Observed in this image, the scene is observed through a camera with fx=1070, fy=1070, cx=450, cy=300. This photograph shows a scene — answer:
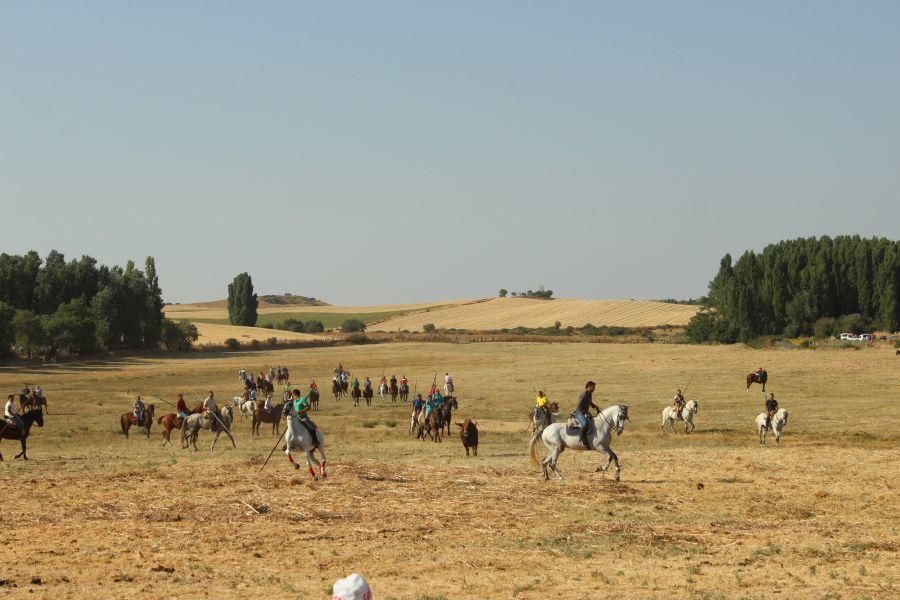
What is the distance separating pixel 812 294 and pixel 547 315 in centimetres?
5466

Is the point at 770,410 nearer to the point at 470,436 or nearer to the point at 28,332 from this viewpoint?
the point at 470,436

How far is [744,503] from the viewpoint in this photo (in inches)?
763

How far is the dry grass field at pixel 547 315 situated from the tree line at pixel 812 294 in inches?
1259

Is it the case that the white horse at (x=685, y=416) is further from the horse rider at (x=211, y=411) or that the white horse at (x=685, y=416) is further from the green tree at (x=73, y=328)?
the green tree at (x=73, y=328)

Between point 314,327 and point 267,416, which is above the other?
point 314,327

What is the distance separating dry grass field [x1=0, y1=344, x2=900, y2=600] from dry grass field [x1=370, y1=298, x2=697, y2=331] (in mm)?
105782

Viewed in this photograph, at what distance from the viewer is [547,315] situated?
152 m

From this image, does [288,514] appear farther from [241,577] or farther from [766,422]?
[766,422]

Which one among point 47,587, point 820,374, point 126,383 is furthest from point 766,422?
point 126,383

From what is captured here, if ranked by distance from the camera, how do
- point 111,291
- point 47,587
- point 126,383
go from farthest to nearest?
point 111,291 → point 126,383 → point 47,587

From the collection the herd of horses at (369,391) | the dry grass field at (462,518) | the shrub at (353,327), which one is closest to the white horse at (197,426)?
the dry grass field at (462,518)

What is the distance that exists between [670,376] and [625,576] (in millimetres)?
51414

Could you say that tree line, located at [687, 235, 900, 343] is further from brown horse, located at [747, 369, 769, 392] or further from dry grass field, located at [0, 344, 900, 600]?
dry grass field, located at [0, 344, 900, 600]

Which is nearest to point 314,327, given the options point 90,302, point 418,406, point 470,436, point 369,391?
point 90,302
